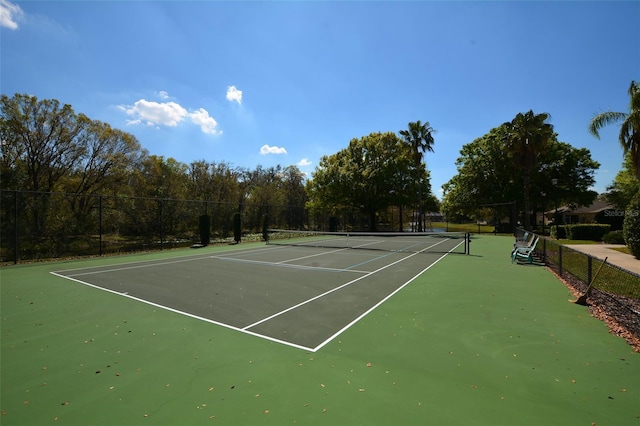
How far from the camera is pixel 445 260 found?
44.4 feet

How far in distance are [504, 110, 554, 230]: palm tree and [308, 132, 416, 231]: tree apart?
32.6 ft

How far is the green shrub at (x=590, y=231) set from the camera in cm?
2352

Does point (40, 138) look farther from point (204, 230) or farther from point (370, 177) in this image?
point (370, 177)

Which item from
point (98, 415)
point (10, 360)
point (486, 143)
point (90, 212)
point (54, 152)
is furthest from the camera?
point (486, 143)

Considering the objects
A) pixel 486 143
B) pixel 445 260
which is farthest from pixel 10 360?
pixel 486 143

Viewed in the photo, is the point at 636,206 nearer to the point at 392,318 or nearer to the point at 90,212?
the point at 392,318

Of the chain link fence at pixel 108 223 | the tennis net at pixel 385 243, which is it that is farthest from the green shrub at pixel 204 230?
the tennis net at pixel 385 243

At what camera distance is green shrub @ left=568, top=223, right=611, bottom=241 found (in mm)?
23516

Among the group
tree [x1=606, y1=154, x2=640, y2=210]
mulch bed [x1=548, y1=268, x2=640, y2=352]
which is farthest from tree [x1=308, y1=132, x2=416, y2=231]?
mulch bed [x1=548, y1=268, x2=640, y2=352]

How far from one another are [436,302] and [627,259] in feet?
40.3

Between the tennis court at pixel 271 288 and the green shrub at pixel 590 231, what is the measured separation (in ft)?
58.4

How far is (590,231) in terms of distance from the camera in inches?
937

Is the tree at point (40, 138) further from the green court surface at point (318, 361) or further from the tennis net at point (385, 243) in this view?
the green court surface at point (318, 361)

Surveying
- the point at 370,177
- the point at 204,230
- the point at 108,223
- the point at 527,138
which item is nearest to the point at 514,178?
the point at 527,138
